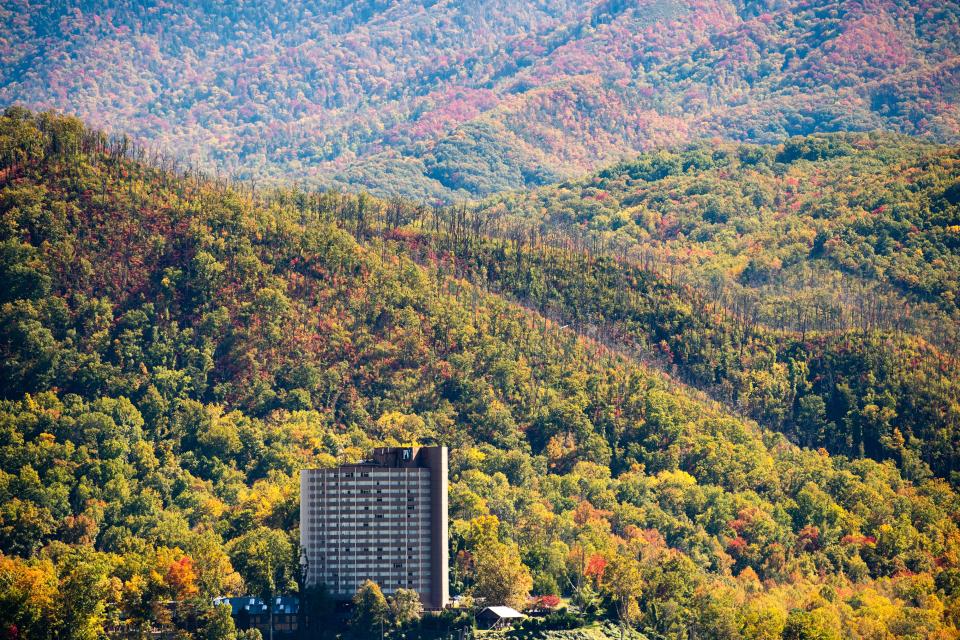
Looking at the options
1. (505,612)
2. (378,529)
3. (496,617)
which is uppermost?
(378,529)

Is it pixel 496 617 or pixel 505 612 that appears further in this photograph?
pixel 505 612

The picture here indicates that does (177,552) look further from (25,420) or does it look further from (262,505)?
(25,420)

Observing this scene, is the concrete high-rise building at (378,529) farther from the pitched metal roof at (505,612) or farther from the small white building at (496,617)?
the pitched metal roof at (505,612)

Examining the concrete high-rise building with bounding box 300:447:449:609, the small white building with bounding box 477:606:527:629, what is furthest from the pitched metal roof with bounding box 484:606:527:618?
the concrete high-rise building with bounding box 300:447:449:609

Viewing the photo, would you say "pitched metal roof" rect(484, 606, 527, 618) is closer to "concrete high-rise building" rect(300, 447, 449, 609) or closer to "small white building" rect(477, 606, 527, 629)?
"small white building" rect(477, 606, 527, 629)

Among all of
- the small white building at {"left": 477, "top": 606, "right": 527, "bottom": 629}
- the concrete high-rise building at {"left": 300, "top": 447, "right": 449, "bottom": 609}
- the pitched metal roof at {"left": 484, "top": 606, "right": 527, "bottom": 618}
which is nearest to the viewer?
the small white building at {"left": 477, "top": 606, "right": 527, "bottom": 629}

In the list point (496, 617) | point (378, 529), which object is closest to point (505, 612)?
point (496, 617)

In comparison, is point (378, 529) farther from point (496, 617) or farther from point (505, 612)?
point (505, 612)

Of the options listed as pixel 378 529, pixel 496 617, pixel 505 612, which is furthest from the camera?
pixel 378 529
